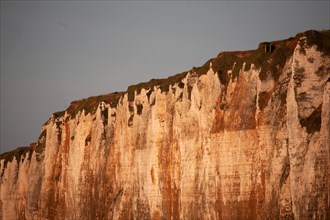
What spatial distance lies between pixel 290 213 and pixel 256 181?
382cm

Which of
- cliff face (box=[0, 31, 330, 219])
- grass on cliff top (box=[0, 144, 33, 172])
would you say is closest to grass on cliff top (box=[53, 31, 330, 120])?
cliff face (box=[0, 31, 330, 219])

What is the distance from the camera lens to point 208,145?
4525 centimetres

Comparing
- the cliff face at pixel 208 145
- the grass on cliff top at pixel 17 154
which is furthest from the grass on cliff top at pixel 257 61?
the grass on cliff top at pixel 17 154

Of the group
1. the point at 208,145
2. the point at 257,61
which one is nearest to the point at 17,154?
the point at 208,145

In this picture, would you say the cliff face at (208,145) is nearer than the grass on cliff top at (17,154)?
Yes

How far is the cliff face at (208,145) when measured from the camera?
3712 cm

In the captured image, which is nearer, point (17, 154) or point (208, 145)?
point (208, 145)

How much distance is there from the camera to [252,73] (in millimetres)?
42469

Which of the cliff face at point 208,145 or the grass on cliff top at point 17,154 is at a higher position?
the grass on cliff top at point 17,154

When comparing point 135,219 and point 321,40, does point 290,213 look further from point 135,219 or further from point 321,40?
point 135,219

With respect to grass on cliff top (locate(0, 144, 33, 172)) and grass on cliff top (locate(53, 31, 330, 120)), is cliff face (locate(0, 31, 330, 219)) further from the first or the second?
grass on cliff top (locate(0, 144, 33, 172))

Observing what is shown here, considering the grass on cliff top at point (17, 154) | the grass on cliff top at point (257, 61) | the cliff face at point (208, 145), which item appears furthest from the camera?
the grass on cliff top at point (17, 154)

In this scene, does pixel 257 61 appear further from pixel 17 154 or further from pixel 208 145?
pixel 17 154

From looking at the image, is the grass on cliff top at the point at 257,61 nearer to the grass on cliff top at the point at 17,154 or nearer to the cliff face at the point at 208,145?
the cliff face at the point at 208,145
